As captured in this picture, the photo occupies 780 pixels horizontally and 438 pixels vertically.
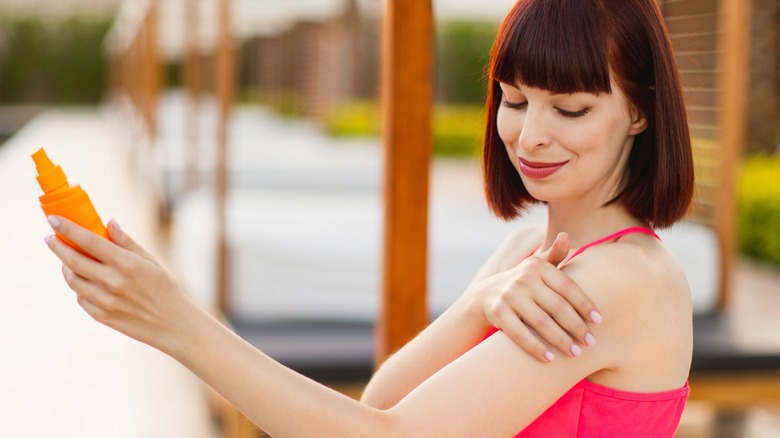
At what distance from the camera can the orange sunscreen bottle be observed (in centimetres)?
81

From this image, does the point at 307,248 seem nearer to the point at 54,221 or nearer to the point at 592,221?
the point at 592,221

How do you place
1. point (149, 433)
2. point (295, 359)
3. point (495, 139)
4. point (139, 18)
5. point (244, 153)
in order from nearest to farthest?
point (495, 139) → point (295, 359) → point (149, 433) → point (244, 153) → point (139, 18)

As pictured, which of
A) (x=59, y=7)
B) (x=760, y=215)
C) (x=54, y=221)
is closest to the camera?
(x=54, y=221)

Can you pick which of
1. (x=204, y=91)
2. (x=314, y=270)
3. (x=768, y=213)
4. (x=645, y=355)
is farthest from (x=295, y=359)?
(x=204, y=91)

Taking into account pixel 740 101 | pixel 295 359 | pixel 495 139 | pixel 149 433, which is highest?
pixel 495 139

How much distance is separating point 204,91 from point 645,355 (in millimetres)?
15040

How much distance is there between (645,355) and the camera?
0.97m

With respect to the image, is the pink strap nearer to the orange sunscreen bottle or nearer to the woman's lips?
the woman's lips

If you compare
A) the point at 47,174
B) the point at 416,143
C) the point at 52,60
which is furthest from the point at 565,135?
the point at 52,60

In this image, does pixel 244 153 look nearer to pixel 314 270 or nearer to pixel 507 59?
pixel 314 270

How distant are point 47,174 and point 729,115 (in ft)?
10.7

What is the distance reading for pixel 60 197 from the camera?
0.81 m

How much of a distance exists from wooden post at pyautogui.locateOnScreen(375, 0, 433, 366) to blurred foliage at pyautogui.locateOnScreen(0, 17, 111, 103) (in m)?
24.0

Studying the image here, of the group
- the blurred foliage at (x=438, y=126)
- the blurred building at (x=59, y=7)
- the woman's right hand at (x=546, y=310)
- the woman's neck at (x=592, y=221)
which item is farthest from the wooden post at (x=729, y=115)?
the blurred building at (x=59, y=7)
